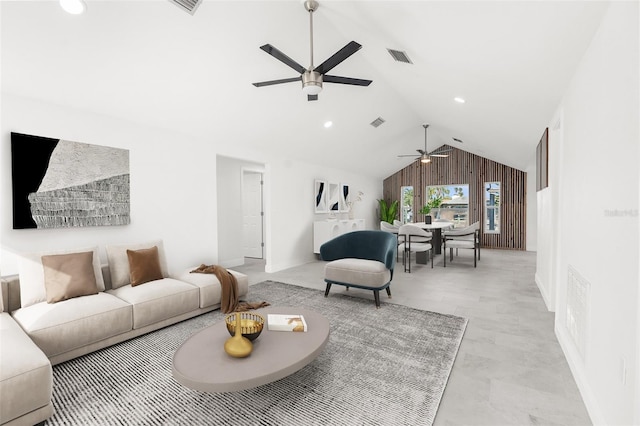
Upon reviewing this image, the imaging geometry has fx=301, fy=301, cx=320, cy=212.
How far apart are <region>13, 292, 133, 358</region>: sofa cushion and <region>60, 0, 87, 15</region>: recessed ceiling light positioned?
2330mm

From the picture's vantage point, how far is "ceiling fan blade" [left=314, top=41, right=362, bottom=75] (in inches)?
→ 90.9

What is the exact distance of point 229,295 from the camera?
3.62 meters

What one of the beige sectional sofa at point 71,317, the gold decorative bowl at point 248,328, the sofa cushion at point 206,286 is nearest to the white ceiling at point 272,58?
the beige sectional sofa at point 71,317

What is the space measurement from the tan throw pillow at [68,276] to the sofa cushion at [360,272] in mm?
2614

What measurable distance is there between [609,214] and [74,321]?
3.74 meters

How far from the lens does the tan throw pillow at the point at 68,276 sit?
2.70m

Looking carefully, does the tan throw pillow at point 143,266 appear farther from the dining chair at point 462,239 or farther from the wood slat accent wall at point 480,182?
the wood slat accent wall at point 480,182

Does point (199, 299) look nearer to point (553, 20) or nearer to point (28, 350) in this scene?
point (28, 350)

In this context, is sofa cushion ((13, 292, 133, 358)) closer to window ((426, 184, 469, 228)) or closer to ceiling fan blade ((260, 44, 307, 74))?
ceiling fan blade ((260, 44, 307, 74))

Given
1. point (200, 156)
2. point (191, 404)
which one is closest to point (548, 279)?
point (191, 404)

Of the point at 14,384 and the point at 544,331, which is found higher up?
the point at 14,384

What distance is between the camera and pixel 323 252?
178 inches

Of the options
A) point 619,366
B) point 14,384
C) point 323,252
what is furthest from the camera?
point 323,252

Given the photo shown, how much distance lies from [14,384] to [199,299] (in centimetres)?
176
